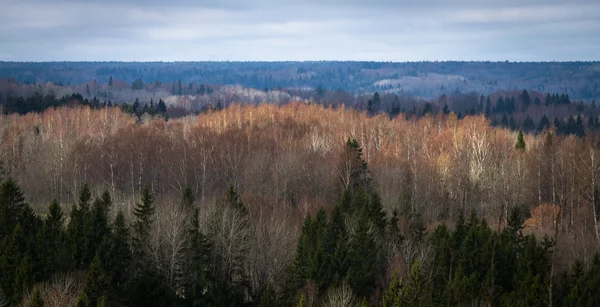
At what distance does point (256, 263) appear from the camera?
36875 millimetres

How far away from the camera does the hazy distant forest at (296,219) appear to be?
108ft

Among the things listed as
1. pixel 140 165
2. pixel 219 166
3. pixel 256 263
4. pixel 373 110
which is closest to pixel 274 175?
pixel 219 166

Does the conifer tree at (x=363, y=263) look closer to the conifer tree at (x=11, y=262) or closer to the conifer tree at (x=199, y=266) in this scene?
the conifer tree at (x=199, y=266)

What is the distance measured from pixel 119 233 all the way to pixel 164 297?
159 inches

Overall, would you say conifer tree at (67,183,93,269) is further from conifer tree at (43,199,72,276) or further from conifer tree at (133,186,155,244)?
conifer tree at (133,186,155,244)

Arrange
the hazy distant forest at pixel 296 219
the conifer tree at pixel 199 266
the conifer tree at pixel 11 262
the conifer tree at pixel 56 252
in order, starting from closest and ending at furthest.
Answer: the conifer tree at pixel 11 262 → the hazy distant forest at pixel 296 219 → the conifer tree at pixel 56 252 → the conifer tree at pixel 199 266

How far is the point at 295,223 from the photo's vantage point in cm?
4419

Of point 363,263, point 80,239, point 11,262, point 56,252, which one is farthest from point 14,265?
point 363,263

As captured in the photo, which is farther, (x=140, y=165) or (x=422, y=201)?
(x=140, y=165)

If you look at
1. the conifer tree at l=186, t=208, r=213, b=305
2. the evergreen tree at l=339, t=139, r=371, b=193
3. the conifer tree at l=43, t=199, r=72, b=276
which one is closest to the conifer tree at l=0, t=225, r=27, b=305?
the conifer tree at l=43, t=199, r=72, b=276

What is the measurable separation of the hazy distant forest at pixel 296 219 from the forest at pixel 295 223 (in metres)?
0.13

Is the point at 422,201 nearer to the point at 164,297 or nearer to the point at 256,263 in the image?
the point at 256,263

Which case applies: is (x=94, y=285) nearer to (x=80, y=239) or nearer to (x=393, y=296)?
(x=80, y=239)

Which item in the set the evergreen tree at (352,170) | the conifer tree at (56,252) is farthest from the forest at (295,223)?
the evergreen tree at (352,170)
